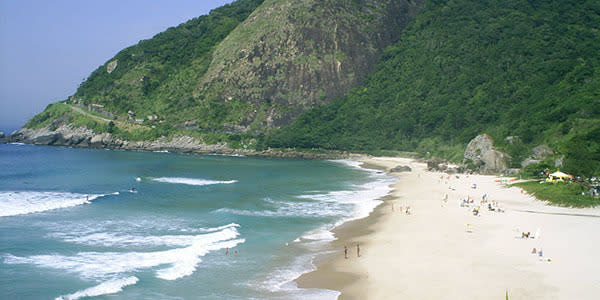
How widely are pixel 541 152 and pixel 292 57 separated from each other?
8282cm

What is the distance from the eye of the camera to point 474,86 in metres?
107

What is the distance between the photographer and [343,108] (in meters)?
126

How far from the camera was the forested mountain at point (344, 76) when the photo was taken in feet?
328

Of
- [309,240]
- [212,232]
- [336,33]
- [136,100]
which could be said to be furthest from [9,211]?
[336,33]

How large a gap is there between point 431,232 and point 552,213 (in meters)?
10.9

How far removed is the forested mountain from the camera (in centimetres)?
9988

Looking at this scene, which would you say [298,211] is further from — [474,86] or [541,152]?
[474,86]

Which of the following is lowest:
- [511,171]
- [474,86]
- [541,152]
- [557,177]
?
[511,171]

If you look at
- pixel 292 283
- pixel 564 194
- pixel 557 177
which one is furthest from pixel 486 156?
pixel 292 283

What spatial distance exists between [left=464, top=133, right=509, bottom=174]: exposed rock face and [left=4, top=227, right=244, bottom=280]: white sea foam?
150 ft

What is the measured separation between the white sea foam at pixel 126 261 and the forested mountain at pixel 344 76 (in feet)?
208

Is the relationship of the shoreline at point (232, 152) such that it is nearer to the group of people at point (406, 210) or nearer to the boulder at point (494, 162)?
the boulder at point (494, 162)

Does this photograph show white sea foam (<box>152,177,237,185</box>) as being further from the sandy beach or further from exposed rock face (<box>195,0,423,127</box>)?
exposed rock face (<box>195,0,423,127</box>)

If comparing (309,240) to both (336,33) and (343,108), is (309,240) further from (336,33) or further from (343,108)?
(336,33)
